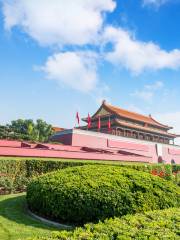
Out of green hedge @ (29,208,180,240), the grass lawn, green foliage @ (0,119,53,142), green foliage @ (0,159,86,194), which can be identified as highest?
green foliage @ (0,119,53,142)

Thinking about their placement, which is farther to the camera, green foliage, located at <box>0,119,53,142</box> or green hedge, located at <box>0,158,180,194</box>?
green foliage, located at <box>0,119,53,142</box>

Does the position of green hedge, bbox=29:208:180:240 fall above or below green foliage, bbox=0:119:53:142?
below

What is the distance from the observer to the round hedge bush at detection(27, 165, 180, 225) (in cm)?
589

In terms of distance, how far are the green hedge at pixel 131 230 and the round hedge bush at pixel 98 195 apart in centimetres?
160

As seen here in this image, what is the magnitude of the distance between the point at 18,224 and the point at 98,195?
1.75 m

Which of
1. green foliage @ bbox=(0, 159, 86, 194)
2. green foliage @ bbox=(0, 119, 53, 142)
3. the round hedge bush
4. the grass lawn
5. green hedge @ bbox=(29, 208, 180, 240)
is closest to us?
green hedge @ bbox=(29, 208, 180, 240)

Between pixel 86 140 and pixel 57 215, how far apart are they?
969 inches

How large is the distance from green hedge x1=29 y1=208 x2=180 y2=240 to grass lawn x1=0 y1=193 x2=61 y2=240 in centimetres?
205

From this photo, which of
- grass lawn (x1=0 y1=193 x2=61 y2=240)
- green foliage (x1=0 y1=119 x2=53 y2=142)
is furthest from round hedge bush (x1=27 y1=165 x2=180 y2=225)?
green foliage (x1=0 y1=119 x2=53 y2=142)

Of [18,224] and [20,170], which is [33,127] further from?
[18,224]

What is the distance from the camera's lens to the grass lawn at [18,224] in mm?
5366

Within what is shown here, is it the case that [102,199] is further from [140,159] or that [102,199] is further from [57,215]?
[140,159]

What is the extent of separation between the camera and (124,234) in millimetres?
3436

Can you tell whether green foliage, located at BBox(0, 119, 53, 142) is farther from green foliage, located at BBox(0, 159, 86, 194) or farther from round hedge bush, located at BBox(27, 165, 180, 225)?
round hedge bush, located at BBox(27, 165, 180, 225)
